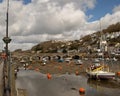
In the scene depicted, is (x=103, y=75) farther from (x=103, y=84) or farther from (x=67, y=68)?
(x=67, y=68)

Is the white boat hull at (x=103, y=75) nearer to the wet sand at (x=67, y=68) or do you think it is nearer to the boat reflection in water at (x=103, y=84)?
the boat reflection in water at (x=103, y=84)

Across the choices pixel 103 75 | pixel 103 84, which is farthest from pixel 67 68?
pixel 103 84

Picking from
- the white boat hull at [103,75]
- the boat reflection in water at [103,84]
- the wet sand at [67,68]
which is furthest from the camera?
the wet sand at [67,68]

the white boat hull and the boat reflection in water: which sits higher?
the white boat hull

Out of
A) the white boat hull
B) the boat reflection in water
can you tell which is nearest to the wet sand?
the white boat hull

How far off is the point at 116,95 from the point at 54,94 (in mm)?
9732

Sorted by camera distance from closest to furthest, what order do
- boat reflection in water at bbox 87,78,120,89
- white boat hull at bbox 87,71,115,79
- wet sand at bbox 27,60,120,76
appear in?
Result: boat reflection in water at bbox 87,78,120,89, white boat hull at bbox 87,71,115,79, wet sand at bbox 27,60,120,76

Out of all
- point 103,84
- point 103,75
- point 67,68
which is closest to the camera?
point 103,84

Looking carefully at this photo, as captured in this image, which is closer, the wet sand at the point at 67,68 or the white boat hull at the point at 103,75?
the white boat hull at the point at 103,75

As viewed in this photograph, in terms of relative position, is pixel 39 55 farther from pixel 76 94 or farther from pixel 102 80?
pixel 76 94

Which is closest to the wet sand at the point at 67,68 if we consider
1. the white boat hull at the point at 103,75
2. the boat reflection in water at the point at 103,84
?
the white boat hull at the point at 103,75

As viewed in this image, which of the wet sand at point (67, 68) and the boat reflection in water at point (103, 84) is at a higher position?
the wet sand at point (67, 68)

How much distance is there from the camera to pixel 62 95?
150 ft

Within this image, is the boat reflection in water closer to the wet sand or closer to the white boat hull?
the white boat hull
